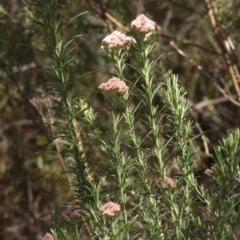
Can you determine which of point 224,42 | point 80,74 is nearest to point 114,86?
point 224,42

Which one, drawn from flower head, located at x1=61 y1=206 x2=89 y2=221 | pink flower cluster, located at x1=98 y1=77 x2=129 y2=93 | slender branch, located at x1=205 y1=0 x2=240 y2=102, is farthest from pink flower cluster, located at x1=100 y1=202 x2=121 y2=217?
slender branch, located at x1=205 y1=0 x2=240 y2=102

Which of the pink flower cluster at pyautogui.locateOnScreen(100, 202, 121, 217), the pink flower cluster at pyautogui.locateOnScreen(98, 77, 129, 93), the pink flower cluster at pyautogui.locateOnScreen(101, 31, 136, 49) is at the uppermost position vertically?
the pink flower cluster at pyautogui.locateOnScreen(101, 31, 136, 49)

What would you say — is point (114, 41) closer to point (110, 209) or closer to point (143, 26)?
point (143, 26)

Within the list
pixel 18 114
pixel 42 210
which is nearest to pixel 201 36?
pixel 18 114

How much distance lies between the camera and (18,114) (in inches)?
141

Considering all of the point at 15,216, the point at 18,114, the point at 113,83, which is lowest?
the point at 15,216

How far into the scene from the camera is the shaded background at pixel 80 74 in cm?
238

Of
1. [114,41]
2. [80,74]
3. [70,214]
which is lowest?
[70,214]

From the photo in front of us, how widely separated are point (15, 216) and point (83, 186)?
2.38m

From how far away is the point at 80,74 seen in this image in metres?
2.91

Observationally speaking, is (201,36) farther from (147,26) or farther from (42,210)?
(147,26)

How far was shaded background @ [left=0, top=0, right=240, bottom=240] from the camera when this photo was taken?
2.38 metres

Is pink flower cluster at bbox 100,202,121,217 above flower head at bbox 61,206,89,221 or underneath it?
above

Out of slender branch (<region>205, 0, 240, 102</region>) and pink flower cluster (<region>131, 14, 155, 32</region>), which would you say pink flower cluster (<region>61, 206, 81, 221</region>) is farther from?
slender branch (<region>205, 0, 240, 102</region>)
